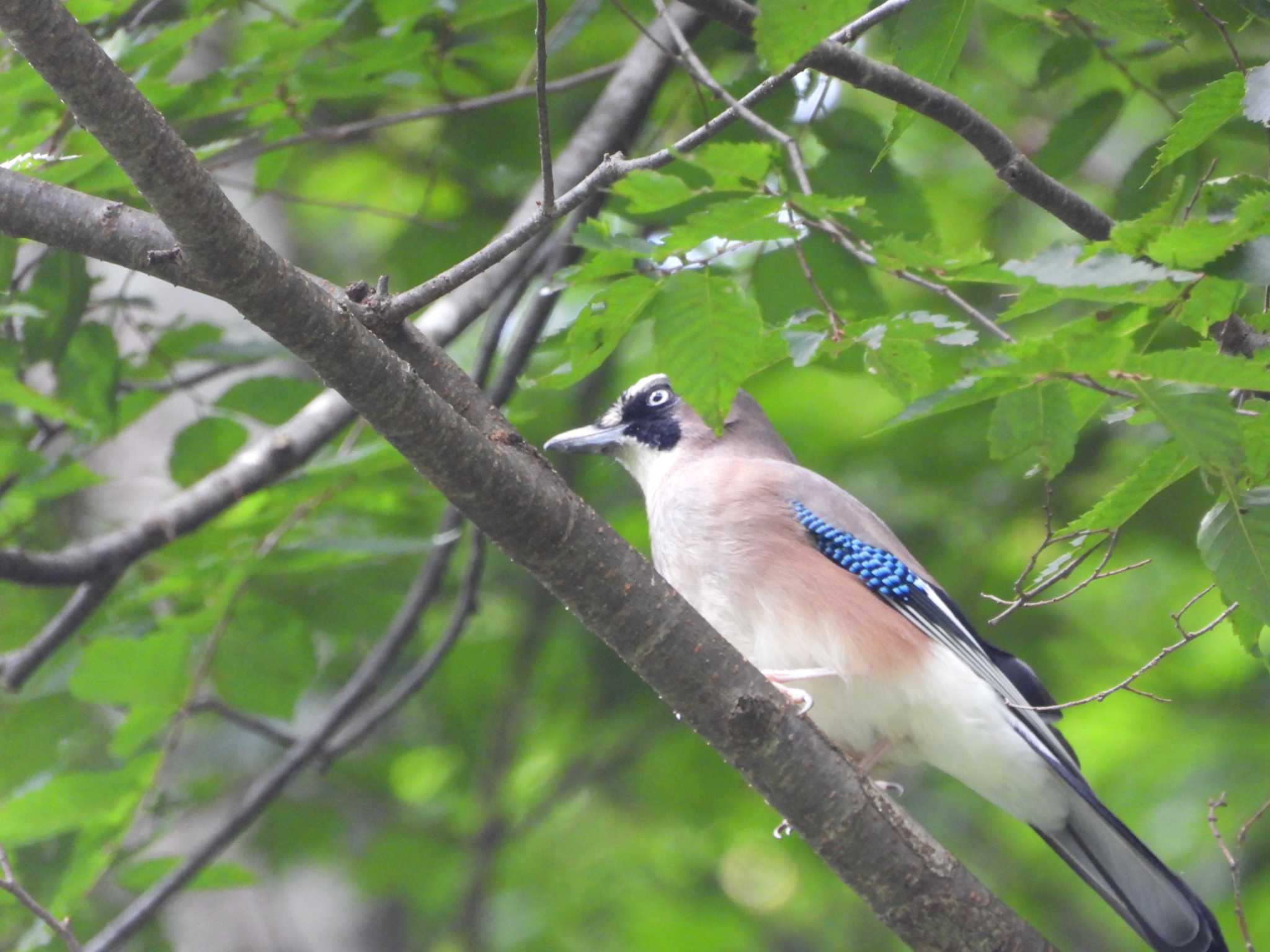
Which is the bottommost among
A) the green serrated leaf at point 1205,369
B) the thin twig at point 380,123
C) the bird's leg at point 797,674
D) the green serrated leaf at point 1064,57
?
the bird's leg at point 797,674

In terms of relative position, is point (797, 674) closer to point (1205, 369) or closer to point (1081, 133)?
point (1081, 133)

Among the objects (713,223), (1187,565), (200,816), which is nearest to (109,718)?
(200,816)

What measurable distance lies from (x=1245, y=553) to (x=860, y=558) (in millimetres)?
1701

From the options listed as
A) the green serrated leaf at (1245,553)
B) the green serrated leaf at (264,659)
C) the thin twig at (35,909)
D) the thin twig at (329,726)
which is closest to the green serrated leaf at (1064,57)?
the green serrated leaf at (1245,553)

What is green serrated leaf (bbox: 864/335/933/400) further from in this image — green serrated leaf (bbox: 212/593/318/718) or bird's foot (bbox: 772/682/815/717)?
green serrated leaf (bbox: 212/593/318/718)

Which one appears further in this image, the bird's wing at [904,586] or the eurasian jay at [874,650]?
the bird's wing at [904,586]

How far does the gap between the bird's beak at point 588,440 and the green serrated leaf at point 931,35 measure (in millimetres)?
1892

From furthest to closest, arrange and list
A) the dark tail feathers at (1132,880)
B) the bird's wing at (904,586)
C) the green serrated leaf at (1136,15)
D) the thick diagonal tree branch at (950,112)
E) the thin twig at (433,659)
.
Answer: the thin twig at (433,659), the bird's wing at (904,586), the dark tail feathers at (1132,880), the thick diagonal tree branch at (950,112), the green serrated leaf at (1136,15)

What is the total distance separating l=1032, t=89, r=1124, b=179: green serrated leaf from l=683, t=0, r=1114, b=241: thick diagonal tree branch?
0.74m

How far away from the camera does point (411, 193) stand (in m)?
5.94

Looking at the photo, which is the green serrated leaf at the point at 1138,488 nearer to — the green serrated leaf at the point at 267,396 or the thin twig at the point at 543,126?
the thin twig at the point at 543,126

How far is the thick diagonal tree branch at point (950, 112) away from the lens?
93.8 inches

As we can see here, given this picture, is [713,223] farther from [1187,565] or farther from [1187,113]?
[1187,565]

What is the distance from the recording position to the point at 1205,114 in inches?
79.2
